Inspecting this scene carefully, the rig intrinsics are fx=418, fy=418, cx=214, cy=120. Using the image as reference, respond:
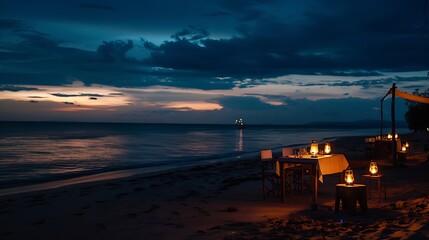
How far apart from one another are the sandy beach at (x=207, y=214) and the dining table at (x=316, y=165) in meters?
0.34

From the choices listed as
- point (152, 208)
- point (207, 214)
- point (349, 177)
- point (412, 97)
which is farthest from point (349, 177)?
point (412, 97)

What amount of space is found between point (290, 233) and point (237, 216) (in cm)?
141

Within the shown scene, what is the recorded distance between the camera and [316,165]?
22.9 ft

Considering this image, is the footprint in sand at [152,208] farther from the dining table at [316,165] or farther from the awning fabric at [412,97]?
the awning fabric at [412,97]

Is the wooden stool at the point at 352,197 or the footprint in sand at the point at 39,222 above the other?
the wooden stool at the point at 352,197

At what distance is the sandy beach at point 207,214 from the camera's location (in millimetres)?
5334

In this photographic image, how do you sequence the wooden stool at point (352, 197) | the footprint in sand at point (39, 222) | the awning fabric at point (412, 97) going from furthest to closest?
the awning fabric at point (412, 97) → the footprint in sand at point (39, 222) → the wooden stool at point (352, 197)

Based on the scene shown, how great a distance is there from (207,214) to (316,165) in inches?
78.1

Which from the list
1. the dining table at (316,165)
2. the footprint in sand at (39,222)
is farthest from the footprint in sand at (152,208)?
the dining table at (316,165)

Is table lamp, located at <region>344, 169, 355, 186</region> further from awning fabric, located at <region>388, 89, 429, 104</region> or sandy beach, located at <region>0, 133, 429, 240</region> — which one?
awning fabric, located at <region>388, 89, 429, 104</region>

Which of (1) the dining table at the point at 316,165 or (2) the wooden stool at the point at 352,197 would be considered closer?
(2) the wooden stool at the point at 352,197

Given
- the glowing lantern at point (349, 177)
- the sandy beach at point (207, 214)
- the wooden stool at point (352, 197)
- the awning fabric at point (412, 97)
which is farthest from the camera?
the awning fabric at point (412, 97)

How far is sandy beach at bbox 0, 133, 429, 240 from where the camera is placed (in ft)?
17.5

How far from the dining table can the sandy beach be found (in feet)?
1.12
